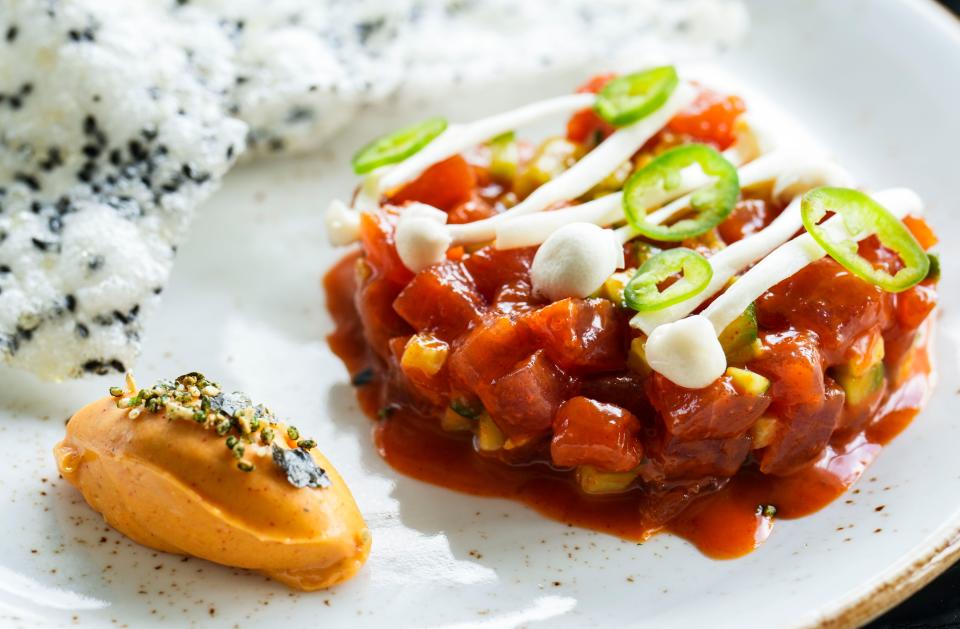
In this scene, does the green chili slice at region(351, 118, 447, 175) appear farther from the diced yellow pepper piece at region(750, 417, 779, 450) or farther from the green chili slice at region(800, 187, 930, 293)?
the diced yellow pepper piece at region(750, 417, 779, 450)

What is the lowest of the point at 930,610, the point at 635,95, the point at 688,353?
the point at 930,610

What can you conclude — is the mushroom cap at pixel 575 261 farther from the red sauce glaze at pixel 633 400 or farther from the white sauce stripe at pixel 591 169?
the white sauce stripe at pixel 591 169

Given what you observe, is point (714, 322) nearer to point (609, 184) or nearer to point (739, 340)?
point (739, 340)

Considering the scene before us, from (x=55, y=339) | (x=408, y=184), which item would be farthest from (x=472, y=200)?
(x=55, y=339)

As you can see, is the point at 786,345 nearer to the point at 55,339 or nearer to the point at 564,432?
the point at 564,432

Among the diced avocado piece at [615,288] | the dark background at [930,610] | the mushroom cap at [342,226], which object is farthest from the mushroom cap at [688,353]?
the mushroom cap at [342,226]

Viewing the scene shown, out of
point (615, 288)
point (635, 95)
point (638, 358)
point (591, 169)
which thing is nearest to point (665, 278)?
point (615, 288)
